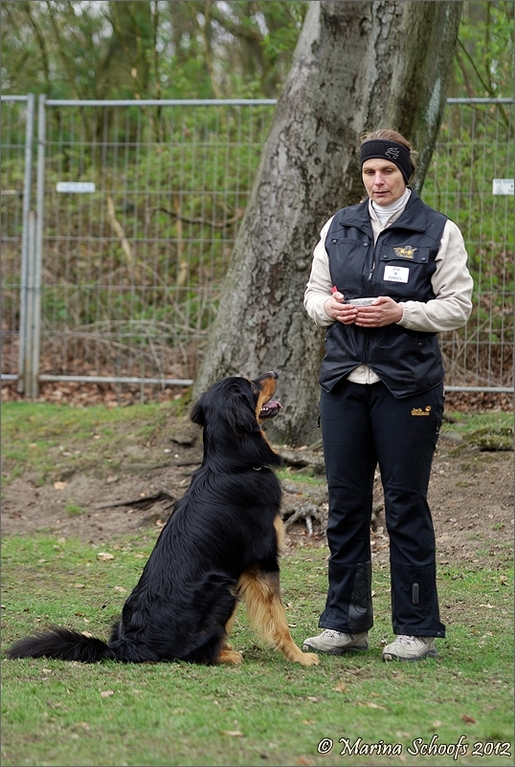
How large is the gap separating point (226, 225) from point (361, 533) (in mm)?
6635

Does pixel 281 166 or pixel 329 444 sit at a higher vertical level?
pixel 281 166

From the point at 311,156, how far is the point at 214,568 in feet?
13.8

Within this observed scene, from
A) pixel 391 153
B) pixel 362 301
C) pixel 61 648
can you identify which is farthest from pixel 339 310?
pixel 61 648

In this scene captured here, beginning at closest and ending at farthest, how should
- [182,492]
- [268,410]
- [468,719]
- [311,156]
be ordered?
[468,719] → [268,410] → [182,492] → [311,156]

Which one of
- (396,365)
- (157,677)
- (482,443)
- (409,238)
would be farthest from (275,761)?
(482,443)

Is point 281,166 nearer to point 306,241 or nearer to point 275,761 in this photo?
point 306,241

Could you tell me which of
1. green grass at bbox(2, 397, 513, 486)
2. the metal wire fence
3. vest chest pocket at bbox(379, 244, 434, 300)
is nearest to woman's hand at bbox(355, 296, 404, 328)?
vest chest pocket at bbox(379, 244, 434, 300)

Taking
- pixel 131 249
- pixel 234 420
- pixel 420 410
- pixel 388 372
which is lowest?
pixel 234 420

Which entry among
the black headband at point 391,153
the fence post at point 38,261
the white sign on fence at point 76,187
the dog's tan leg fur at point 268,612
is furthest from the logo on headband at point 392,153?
the fence post at point 38,261

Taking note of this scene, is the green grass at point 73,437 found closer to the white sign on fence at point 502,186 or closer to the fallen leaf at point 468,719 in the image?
the white sign on fence at point 502,186

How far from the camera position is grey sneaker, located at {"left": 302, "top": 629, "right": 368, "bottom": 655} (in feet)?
13.5

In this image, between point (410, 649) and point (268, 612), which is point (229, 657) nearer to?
point (268, 612)

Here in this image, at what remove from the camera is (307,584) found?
5387 millimetres

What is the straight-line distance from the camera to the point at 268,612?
4.00 m
